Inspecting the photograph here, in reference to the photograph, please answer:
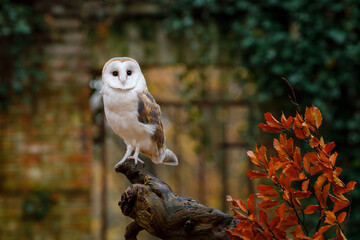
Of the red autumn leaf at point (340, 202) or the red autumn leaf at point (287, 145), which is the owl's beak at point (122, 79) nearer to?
the red autumn leaf at point (287, 145)

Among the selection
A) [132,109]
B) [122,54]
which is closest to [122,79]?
[132,109]

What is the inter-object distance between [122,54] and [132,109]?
1749mm

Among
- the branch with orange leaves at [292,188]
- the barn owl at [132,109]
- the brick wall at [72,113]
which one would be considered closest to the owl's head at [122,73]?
the barn owl at [132,109]

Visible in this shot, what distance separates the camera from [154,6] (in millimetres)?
3137

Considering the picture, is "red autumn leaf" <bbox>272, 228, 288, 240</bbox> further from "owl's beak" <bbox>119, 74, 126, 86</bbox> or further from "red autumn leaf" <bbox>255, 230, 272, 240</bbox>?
"owl's beak" <bbox>119, 74, 126, 86</bbox>

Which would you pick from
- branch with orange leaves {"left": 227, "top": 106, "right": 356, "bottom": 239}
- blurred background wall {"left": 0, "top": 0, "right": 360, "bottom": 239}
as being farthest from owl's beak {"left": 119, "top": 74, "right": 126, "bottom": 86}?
blurred background wall {"left": 0, "top": 0, "right": 360, "bottom": 239}

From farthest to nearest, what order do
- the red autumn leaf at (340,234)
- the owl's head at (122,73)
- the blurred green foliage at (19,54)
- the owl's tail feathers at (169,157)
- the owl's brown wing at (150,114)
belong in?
1. the blurred green foliage at (19,54)
2. the owl's tail feathers at (169,157)
3. the owl's brown wing at (150,114)
4. the owl's head at (122,73)
5. the red autumn leaf at (340,234)

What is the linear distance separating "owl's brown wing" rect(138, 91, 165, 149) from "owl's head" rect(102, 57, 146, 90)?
0.07 metres

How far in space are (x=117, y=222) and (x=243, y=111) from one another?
1.33 meters

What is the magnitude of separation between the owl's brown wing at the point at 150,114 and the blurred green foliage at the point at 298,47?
164 centimetres

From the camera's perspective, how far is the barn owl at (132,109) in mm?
1363

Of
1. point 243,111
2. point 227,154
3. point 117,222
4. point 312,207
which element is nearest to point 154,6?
point 243,111

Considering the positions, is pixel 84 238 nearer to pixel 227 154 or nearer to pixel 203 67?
pixel 227 154

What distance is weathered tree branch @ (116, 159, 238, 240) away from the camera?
135 cm
